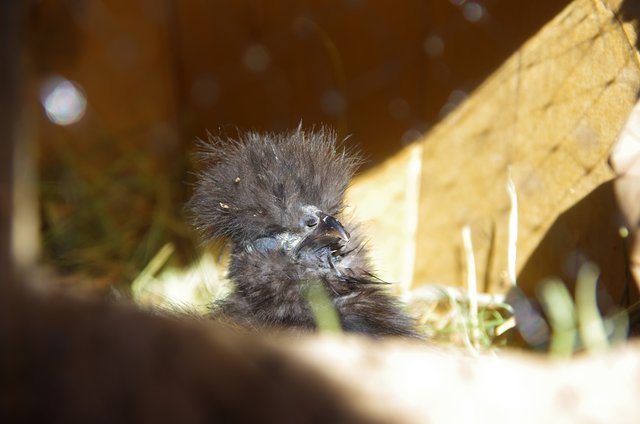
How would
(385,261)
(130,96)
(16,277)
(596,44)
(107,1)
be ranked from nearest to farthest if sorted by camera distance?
(16,277) → (596,44) → (385,261) → (107,1) → (130,96)

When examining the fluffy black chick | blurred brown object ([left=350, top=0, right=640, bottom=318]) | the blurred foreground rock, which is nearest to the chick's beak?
the fluffy black chick

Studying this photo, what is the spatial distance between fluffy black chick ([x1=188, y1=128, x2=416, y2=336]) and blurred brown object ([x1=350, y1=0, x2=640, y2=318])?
1.75 ft

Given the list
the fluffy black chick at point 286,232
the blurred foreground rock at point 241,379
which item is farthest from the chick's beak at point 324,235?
the blurred foreground rock at point 241,379

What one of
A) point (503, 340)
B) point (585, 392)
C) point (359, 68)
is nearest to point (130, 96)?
point (359, 68)

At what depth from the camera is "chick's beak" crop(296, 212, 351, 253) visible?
1.79 meters

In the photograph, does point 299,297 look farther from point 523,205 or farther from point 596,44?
point 596,44

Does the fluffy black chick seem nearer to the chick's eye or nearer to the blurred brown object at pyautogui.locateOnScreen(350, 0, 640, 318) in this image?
the chick's eye

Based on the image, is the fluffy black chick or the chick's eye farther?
the chick's eye

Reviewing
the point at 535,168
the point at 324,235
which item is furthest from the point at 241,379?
the point at 535,168

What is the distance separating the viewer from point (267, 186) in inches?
73.2

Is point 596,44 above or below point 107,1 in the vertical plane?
below

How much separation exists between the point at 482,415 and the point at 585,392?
13cm

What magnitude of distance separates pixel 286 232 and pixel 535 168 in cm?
80

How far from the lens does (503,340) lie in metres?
1.94
